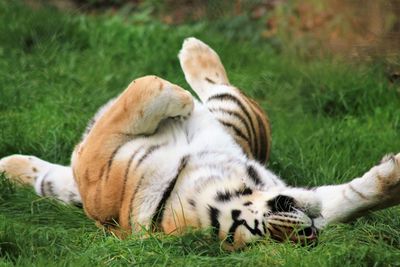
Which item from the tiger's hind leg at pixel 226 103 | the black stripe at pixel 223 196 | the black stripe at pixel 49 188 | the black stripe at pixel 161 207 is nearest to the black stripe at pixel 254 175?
the black stripe at pixel 223 196

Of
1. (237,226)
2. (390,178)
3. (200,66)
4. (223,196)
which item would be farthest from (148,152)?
(200,66)

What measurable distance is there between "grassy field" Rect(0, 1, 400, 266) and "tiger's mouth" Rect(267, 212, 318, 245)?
51mm

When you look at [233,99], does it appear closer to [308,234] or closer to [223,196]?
[223,196]

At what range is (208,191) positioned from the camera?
11.1 ft

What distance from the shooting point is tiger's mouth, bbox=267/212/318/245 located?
317 cm

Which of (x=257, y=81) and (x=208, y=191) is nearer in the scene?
(x=208, y=191)

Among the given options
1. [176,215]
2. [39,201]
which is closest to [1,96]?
[39,201]

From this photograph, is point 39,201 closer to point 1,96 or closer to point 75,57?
point 1,96

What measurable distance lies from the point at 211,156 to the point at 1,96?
1.96 meters

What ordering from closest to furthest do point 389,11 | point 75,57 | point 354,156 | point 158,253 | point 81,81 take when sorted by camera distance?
point 389,11, point 158,253, point 354,156, point 81,81, point 75,57

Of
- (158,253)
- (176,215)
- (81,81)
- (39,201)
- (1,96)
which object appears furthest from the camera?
(81,81)

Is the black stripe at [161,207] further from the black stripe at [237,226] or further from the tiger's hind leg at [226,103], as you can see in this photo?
the tiger's hind leg at [226,103]

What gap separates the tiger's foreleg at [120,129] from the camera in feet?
11.8

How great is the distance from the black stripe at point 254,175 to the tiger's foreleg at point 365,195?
23 centimetres
